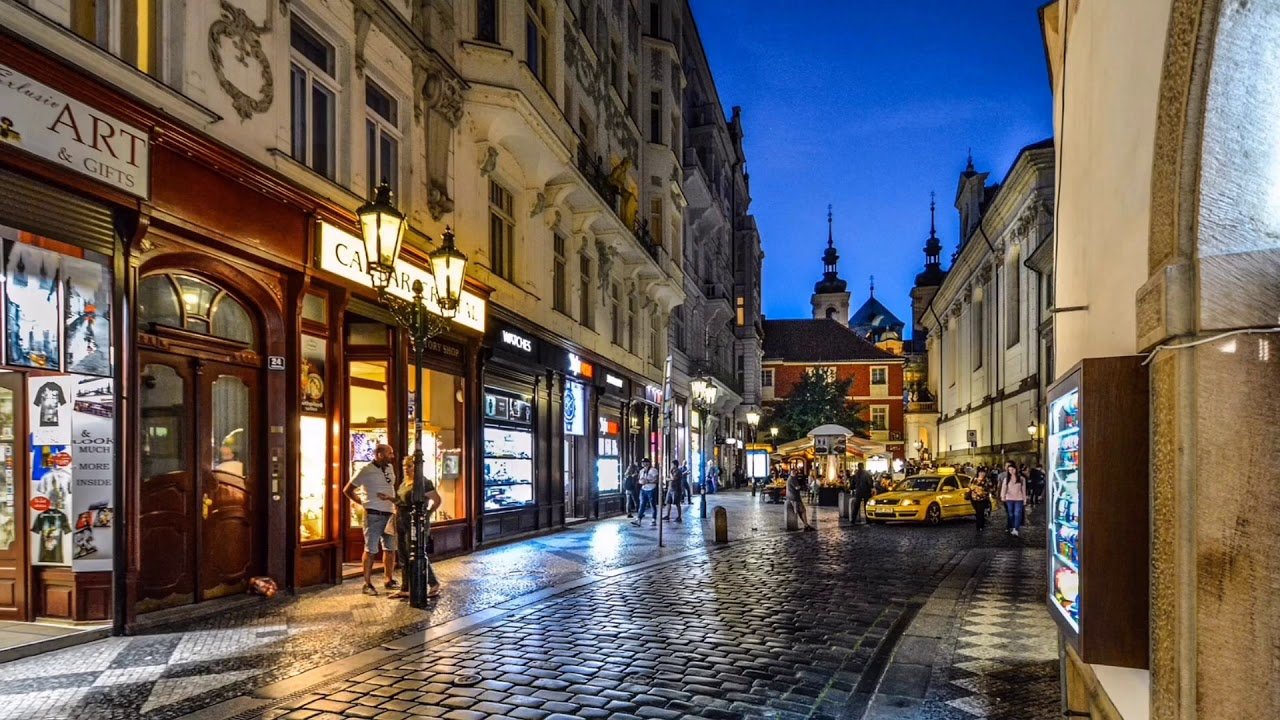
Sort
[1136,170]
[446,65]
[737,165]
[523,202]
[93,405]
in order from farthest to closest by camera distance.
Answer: [737,165], [523,202], [446,65], [93,405], [1136,170]

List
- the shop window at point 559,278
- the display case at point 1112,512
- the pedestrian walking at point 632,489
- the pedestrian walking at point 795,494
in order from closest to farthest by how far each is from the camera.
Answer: the display case at point 1112,512, the pedestrian walking at point 795,494, the shop window at point 559,278, the pedestrian walking at point 632,489

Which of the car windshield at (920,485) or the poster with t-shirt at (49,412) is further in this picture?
the car windshield at (920,485)

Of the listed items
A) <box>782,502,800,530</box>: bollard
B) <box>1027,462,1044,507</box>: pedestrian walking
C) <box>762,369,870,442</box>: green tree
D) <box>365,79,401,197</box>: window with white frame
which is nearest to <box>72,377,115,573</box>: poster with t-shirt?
<box>365,79,401,197</box>: window with white frame

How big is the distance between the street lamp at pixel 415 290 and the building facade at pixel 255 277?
165 centimetres

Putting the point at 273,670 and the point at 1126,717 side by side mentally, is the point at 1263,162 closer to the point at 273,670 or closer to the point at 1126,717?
the point at 1126,717

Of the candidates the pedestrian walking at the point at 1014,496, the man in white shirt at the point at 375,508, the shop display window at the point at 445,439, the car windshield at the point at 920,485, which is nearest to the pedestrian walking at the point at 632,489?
the car windshield at the point at 920,485

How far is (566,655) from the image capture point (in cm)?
784

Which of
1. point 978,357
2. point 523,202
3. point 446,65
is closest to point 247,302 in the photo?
point 446,65

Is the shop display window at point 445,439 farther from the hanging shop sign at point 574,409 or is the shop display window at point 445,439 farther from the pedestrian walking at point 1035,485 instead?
the pedestrian walking at point 1035,485

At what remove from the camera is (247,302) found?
1070 cm

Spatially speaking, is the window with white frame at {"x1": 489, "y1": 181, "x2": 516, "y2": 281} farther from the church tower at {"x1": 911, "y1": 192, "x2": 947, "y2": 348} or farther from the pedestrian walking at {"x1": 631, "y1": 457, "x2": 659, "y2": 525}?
the church tower at {"x1": 911, "y1": 192, "x2": 947, "y2": 348}

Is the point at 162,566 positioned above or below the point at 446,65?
below

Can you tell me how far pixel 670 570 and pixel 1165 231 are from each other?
1089cm

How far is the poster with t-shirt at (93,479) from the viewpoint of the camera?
8531 mm
